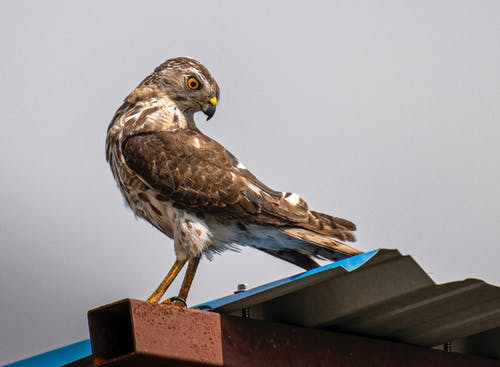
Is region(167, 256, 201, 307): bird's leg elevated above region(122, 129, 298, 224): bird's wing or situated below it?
below

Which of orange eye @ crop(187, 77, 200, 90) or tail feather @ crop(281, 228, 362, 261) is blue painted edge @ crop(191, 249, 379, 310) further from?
orange eye @ crop(187, 77, 200, 90)

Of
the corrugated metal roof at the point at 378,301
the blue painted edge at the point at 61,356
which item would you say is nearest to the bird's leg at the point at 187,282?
the blue painted edge at the point at 61,356

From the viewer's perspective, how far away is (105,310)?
5.16 metres

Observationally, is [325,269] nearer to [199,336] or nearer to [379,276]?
[379,276]

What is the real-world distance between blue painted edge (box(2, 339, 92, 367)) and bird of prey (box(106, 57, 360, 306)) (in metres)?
0.87

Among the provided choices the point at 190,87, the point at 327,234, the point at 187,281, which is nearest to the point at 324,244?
the point at 327,234

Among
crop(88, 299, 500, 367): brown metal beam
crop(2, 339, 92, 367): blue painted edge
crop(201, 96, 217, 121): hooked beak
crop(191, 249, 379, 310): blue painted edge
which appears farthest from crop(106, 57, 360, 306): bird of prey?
crop(191, 249, 379, 310): blue painted edge

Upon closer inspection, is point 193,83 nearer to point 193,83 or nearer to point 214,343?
point 193,83

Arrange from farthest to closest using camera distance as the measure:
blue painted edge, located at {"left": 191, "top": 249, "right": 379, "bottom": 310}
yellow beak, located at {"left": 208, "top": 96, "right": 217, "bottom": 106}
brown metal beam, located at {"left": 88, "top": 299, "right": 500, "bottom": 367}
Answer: yellow beak, located at {"left": 208, "top": 96, "right": 217, "bottom": 106}, blue painted edge, located at {"left": 191, "top": 249, "right": 379, "bottom": 310}, brown metal beam, located at {"left": 88, "top": 299, "right": 500, "bottom": 367}

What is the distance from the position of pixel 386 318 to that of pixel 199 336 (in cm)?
115

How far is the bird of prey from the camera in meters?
7.11

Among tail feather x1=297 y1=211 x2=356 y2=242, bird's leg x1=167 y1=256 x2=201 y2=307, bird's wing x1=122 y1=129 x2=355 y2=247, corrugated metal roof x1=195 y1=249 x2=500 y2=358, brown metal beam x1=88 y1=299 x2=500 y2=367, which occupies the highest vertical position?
bird's wing x1=122 y1=129 x2=355 y2=247

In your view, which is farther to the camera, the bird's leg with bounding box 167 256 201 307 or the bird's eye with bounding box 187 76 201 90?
the bird's eye with bounding box 187 76 201 90

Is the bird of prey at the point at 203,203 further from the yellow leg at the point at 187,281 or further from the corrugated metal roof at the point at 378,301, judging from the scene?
the corrugated metal roof at the point at 378,301
